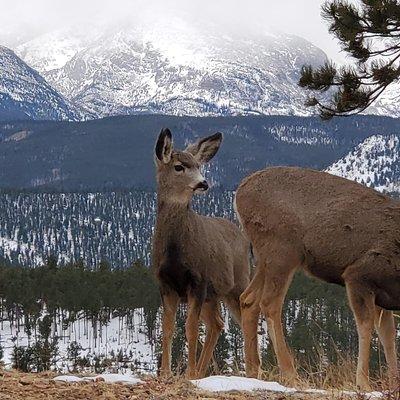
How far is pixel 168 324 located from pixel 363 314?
2329mm

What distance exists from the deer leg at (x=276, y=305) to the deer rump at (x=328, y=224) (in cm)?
24

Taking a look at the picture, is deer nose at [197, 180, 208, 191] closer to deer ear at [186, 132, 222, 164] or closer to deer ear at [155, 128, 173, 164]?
deer ear at [155, 128, 173, 164]

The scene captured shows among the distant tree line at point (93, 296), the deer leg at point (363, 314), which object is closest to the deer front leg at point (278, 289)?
the deer leg at point (363, 314)

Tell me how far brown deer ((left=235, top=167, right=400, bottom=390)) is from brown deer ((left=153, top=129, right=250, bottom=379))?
687 mm

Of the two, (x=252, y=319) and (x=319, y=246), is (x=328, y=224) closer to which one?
(x=319, y=246)

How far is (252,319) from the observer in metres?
9.05

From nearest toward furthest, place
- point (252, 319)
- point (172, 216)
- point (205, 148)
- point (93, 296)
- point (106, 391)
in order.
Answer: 1. point (106, 391)
2. point (252, 319)
3. point (172, 216)
4. point (205, 148)
5. point (93, 296)

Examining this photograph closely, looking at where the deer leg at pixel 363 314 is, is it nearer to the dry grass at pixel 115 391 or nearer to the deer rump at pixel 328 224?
the deer rump at pixel 328 224

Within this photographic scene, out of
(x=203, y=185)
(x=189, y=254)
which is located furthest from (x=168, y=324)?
(x=203, y=185)

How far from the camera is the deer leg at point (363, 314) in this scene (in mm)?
7719

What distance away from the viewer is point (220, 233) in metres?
11.0

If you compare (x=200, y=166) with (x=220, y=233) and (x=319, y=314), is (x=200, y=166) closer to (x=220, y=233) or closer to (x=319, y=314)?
(x=220, y=233)

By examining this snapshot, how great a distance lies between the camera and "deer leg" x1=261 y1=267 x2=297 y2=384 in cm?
842

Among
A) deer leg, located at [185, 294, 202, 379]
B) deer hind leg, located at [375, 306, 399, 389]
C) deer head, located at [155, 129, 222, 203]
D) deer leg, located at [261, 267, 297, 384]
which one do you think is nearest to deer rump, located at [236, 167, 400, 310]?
deer leg, located at [261, 267, 297, 384]
